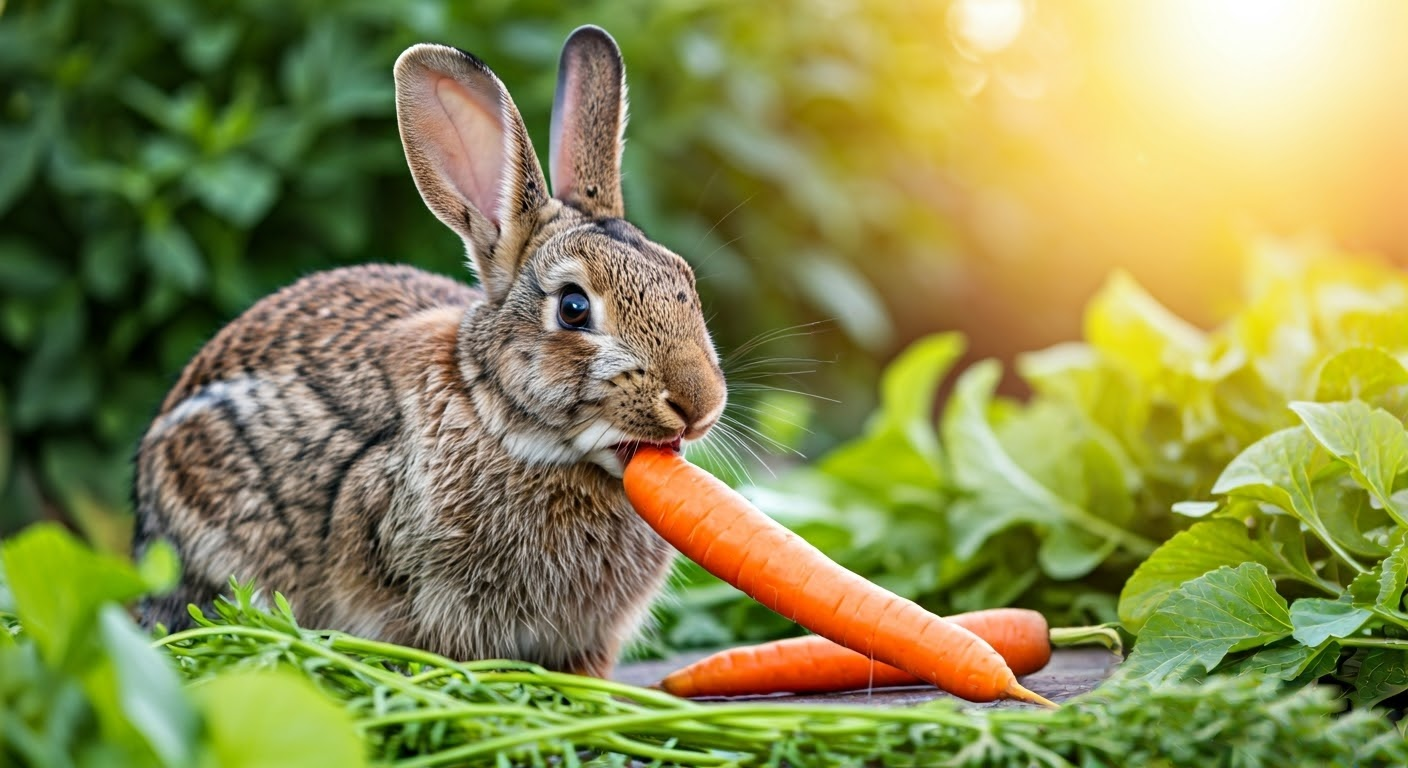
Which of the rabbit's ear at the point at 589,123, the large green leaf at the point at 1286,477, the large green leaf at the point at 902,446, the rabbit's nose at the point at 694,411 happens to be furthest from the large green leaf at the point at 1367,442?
the large green leaf at the point at 902,446

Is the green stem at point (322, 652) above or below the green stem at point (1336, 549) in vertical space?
below

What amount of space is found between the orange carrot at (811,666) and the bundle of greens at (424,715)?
0.59 m

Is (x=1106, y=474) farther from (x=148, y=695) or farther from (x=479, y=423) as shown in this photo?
(x=148, y=695)

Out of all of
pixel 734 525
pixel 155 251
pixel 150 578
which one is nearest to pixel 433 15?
pixel 155 251

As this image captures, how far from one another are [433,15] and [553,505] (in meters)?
2.38

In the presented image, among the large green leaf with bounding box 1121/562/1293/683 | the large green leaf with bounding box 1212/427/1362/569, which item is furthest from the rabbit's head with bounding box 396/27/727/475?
the large green leaf with bounding box 1212/427/1362/569

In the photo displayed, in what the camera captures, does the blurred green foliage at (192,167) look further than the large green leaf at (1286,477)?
Yes

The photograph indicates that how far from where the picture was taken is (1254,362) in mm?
3105

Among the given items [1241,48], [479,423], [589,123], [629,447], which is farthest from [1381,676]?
[1241,48]

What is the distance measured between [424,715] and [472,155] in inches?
53.5

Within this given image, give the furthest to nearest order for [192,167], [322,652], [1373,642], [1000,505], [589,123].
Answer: [192,167] < [1000,505] < [589,123] < [1373,642] < [322,652]

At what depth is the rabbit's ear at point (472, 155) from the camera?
2.59m

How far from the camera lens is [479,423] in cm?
258

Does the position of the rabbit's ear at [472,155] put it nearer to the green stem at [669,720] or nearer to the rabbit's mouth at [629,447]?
the rabbit's mouth at [629,447]
